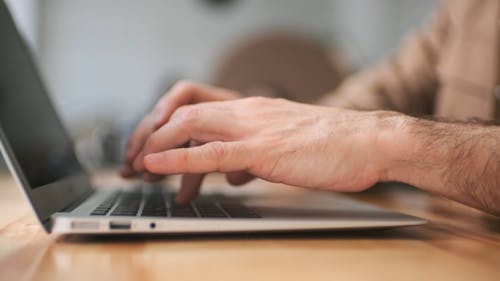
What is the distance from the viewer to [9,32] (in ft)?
2.14

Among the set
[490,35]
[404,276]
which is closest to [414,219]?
[404,276]

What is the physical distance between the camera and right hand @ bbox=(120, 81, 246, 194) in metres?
0.67

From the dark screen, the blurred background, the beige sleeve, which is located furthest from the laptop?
the blurred background

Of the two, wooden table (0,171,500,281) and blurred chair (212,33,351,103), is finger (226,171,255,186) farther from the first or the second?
blurred chair (212,33,351,103)

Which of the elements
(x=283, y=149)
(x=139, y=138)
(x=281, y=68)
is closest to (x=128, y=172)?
(x=139, y=138)

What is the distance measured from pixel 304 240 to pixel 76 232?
20 cm

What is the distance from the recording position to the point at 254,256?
0.42 metres

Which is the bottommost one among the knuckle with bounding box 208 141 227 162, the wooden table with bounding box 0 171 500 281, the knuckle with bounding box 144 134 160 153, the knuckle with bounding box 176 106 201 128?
the wooden table with bounding box 0 171 500 281

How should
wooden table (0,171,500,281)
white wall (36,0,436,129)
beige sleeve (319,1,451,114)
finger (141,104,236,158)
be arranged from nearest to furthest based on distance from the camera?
wooden table (0,171,500,281)
finger (141,104,236,158)
beige sleeve (319,1,451,114)
white wall (36,0,436,129)

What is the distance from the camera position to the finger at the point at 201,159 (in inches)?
21.2

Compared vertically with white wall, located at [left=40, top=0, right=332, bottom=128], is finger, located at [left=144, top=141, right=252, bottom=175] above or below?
above

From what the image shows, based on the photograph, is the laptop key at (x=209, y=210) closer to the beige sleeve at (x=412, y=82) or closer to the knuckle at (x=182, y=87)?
the knuckle at (x=182, y=87)

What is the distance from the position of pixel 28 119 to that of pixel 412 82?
41.9 inches

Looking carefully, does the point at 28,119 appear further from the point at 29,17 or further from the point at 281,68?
the point at 29,17
